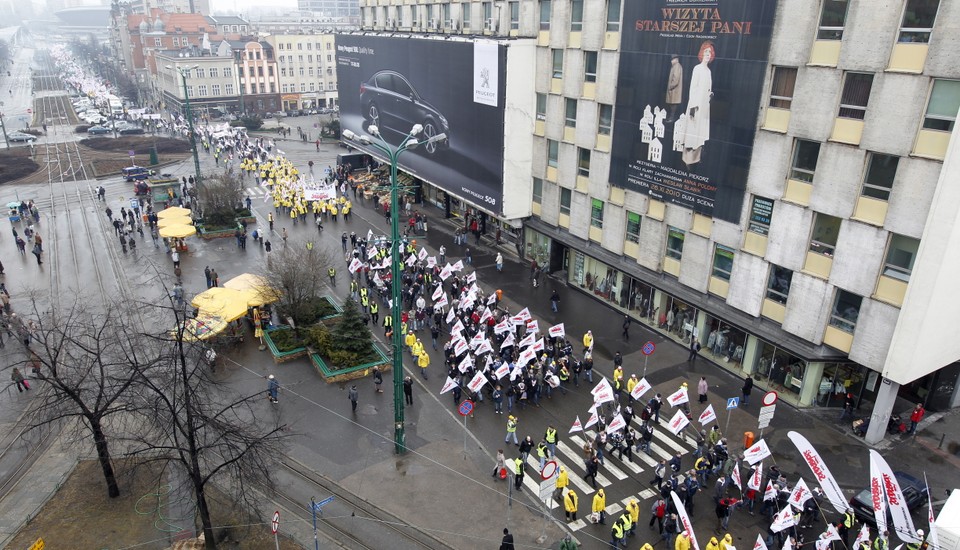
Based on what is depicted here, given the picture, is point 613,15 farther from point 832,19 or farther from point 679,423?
point 679,423

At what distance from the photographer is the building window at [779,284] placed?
86.7 ft

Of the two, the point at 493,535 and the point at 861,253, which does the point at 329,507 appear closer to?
the point at 493,535

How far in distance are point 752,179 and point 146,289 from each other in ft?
113

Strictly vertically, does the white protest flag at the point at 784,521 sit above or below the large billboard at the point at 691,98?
below

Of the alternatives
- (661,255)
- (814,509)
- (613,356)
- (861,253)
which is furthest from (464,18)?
(814,509)

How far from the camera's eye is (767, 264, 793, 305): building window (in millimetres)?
26438

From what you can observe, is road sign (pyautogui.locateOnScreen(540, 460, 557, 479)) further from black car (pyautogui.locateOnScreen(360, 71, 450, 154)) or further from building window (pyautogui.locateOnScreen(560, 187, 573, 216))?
black car (pyautogui.locateOnScreen(360, 71, 450, 154))

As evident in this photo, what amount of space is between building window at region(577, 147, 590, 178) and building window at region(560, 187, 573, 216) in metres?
1.86

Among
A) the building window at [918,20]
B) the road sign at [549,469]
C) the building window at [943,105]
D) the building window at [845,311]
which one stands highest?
the building window at [918,20]

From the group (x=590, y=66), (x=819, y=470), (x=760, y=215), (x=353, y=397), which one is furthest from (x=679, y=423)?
(x=590, y=66)

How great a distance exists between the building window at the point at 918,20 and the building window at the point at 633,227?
47.6 feet

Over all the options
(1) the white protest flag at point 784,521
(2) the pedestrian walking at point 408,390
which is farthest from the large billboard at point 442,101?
(1) the white protest flag at point 784,521

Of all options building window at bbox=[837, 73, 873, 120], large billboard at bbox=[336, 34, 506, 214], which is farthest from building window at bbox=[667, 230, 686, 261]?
large billboard at bbox=[336, 34, 506, 214]

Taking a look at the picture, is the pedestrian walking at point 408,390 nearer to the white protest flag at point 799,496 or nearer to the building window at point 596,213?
the white protest flag at point 799,496
